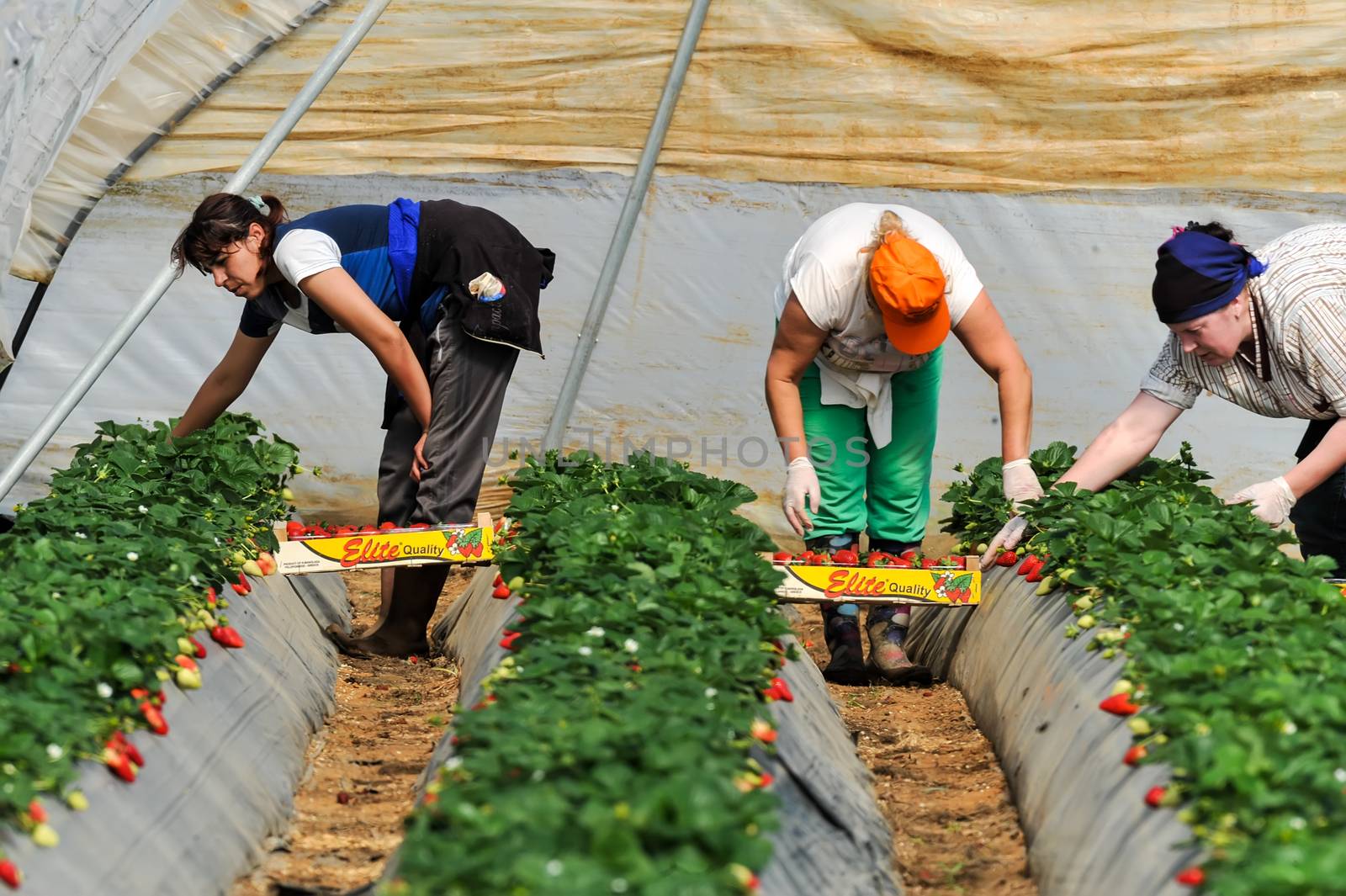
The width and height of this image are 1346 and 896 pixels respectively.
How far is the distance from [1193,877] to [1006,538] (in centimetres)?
198

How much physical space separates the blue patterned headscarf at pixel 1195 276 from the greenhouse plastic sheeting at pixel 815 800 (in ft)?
3.91

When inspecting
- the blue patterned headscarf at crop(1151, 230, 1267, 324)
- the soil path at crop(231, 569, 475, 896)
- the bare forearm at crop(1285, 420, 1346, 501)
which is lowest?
the soil path at crop(231, 569, 475, 896)

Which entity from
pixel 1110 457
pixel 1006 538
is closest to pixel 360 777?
pixel 1006 538

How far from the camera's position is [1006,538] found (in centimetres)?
406

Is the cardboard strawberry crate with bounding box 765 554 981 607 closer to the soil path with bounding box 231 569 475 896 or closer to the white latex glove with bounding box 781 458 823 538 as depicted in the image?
the white latex glove with bounding box 781 458 823 538

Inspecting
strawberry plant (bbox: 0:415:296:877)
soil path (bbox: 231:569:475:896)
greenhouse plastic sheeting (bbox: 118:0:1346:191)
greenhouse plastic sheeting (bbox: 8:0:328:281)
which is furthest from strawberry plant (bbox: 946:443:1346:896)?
greenhouse plastic sheeting (bbox: 8:0:328:281)

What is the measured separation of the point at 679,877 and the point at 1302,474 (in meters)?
2.31

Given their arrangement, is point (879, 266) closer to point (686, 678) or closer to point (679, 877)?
point (686, 678)

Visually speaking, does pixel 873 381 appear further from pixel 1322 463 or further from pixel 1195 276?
pixel 1322 463

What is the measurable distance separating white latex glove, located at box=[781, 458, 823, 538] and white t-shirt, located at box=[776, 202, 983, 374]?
308 mm

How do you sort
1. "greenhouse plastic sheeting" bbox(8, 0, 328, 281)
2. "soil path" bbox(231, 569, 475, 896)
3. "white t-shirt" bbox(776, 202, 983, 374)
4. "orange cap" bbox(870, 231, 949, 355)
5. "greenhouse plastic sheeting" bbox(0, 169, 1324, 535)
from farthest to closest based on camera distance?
1. "greenhouse plastic sheeting" bbox(0, 169, 1324, 535)
2. "greenhouse plastic sheeting" bbox(8, 0, 328, 281)
3. "white t-shirt" bbox(776, 202, 983, 374)
4. "orange cap" bbox(870, 231, 949, 355)
5. "soil path" bbox(231, 569, 475, 896)

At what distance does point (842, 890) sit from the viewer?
8.55ft

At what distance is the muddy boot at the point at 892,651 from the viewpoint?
4.19 meters

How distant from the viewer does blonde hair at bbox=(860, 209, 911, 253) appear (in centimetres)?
377
